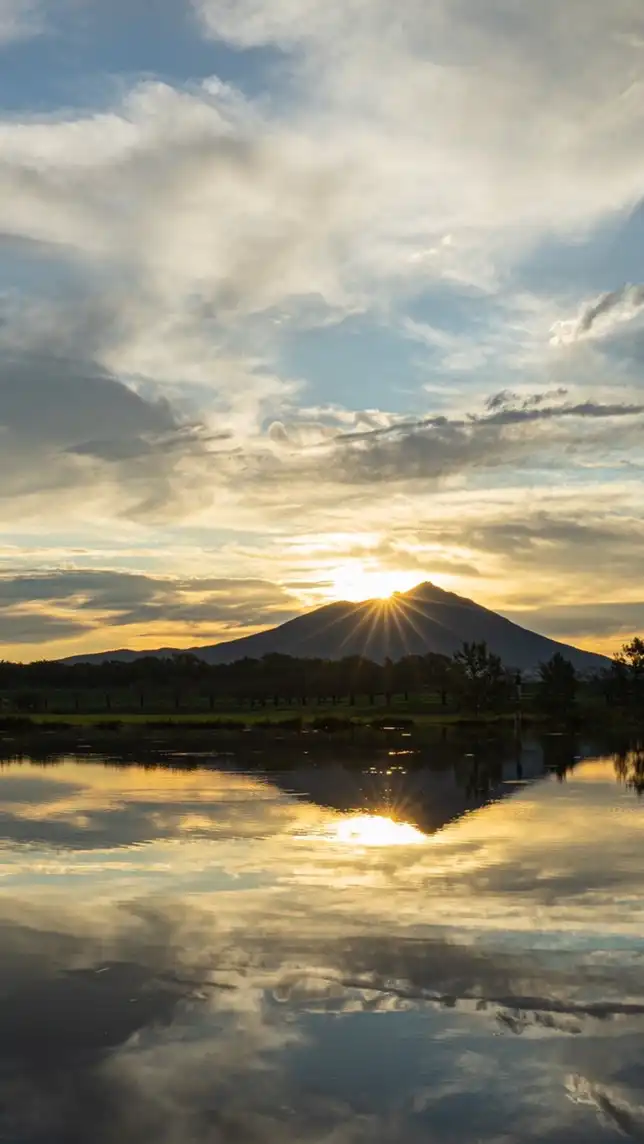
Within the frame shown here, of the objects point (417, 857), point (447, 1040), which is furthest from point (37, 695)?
point (447, 1040)

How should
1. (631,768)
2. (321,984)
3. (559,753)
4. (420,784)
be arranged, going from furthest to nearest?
1. (559,753)
2. (631,768)
3. (420,784)
4. (321,984)

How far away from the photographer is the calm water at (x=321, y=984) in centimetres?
1173

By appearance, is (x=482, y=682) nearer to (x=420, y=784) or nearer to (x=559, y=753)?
(x=559, y=753)

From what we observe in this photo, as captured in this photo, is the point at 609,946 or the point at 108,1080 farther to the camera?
the point at 609,946

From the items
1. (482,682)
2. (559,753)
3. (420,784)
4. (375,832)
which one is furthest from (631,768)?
(482,682)

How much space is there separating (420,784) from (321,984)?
33.7m

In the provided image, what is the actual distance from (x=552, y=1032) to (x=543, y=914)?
7.03 metres

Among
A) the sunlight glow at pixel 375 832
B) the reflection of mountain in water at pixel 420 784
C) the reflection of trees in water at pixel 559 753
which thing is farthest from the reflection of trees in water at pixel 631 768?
the sunlight glow at pixel 375 832

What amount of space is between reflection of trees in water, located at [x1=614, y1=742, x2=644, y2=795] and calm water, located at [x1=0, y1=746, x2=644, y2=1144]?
18374 millimetres

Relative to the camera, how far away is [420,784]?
49.6 meters

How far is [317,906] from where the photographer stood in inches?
867

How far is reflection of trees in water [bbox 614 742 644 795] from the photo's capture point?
2014 inches

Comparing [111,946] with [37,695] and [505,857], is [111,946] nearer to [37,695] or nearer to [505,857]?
[505,857]

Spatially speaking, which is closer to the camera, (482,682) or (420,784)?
(420,784)
